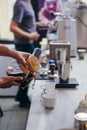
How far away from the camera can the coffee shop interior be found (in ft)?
4.63

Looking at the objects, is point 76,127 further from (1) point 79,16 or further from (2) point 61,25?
(1) point 79,16

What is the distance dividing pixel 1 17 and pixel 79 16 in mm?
1395

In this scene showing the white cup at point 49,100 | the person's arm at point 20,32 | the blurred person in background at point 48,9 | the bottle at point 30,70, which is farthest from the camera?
the blurred person in background at point 48,9

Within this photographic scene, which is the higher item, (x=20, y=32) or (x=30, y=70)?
(x=30, y=70)

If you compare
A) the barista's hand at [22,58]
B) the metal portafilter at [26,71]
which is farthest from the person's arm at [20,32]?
the metal portafilter at [26,71]

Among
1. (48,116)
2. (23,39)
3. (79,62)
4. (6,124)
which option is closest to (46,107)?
(48,116)

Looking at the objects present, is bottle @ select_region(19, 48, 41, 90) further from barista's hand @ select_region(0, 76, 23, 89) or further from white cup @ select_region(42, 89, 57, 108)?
white cup @ select_region(42, 89, 57, 108)

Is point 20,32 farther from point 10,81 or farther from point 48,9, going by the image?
point 10,81

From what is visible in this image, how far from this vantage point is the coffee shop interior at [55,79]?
55.6 inches

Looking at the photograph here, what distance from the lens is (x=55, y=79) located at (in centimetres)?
203

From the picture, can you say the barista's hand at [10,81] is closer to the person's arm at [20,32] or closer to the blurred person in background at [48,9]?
the person's arm at [20,32]

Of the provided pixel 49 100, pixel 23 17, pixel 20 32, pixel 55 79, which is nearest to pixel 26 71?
pixel 49 100

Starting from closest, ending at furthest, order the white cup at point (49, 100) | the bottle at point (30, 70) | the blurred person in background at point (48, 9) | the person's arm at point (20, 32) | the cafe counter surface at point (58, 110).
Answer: the cafe counter surface at point (58, 110)
the white cup at point (49, 100)
the bottle at point (30, 70)
the person's arm at point (20, 32)
the blurred person in background at point (48, 9)

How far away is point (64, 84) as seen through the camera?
1.93m
